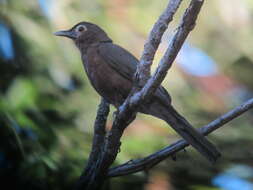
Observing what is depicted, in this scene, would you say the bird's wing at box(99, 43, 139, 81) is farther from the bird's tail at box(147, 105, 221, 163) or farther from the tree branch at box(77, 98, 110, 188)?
the tree branch at box(77, 98, 110, 188)

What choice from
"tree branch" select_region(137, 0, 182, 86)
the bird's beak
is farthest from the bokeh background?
"tree branch" select_region(137, 0, 182, 86)

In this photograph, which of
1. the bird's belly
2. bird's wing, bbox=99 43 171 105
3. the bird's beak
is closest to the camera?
the bird's belly

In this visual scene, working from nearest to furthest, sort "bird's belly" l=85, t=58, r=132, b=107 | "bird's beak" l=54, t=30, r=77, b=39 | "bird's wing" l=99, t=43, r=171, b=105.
→ "bird's belly" l=85, t=58, r=132, b=107 → "bird's wing" l=99, t=43, r=171, b=105 → "bird's beak" l=54, t=30, r=77, b=39

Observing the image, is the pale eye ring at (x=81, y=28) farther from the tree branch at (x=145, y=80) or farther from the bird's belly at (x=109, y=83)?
the tree branch at (x=145, y=80)

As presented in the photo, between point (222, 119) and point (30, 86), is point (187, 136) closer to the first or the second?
point (222, 119)

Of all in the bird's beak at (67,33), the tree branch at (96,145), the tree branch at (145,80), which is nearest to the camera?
the tree branch at (145,80)

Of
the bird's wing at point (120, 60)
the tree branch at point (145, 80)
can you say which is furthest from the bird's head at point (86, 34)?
the tree branch at point (145, 80)

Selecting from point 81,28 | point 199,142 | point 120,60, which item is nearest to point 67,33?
point 81,28
